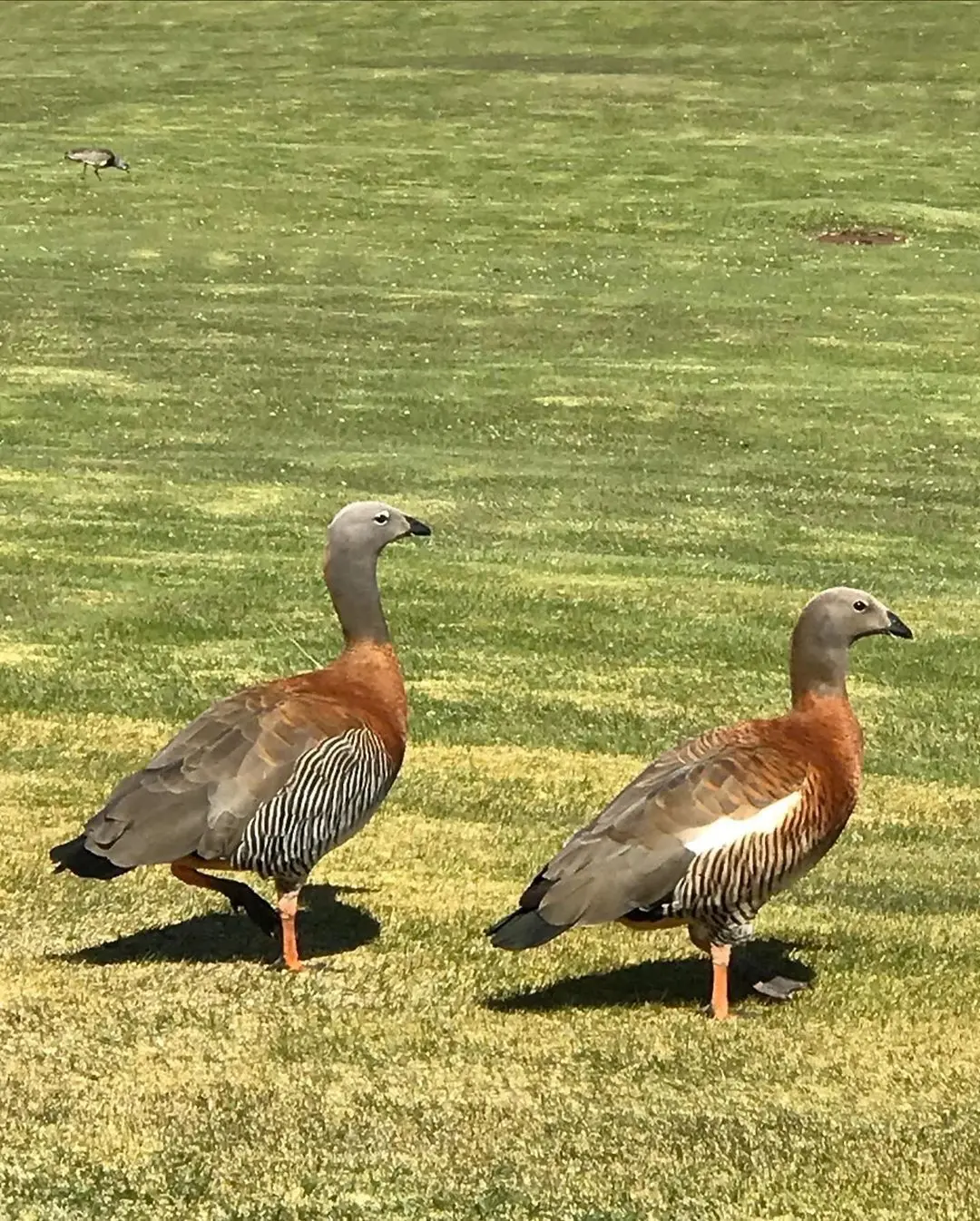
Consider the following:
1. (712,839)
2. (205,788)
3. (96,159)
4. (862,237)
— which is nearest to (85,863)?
(205,788)

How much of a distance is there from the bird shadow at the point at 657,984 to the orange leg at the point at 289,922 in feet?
2.89

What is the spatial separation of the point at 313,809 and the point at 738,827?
71.6 inches

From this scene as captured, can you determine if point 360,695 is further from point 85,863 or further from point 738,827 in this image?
point 738,827

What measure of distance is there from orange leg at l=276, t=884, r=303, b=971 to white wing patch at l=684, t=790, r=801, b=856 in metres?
1.89

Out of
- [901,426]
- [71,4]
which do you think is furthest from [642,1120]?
[71,4]

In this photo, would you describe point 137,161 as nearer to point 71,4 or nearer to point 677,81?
point 677,81

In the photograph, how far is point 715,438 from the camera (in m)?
26.2

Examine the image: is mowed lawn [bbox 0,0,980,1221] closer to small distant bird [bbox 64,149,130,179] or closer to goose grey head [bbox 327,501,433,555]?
small distant bird [bbox 64,149,130,179]

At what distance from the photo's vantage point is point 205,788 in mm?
8883

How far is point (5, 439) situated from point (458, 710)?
442 inches

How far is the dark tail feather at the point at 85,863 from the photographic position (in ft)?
28.3

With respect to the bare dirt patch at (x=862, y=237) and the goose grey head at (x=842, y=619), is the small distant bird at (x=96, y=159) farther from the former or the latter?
the goose grey head at (x=842, y=619)

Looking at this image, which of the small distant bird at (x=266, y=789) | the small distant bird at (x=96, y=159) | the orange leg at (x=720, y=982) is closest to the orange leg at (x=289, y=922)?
the small distant bird at (x=266, y=789)

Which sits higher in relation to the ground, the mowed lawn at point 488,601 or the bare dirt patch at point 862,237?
the mowed lawn at point 488,601
